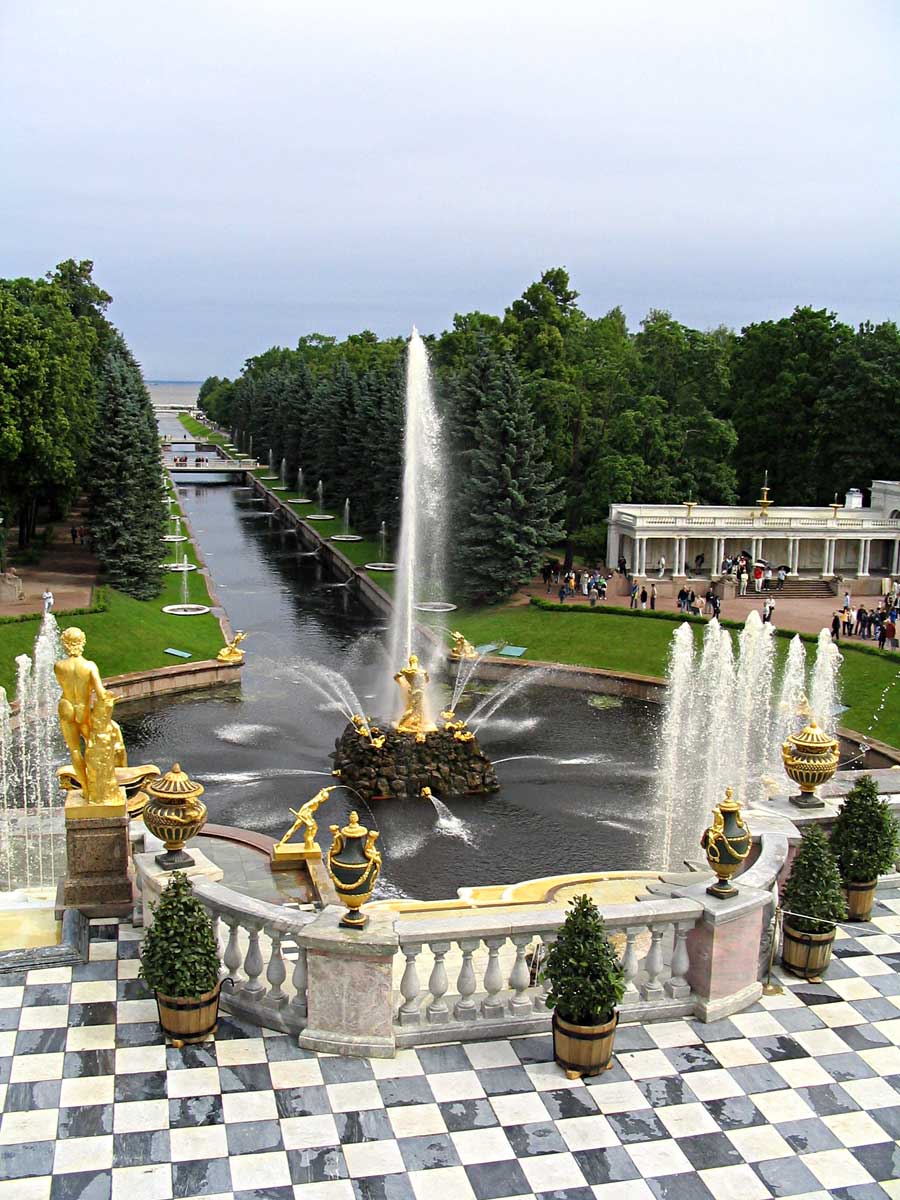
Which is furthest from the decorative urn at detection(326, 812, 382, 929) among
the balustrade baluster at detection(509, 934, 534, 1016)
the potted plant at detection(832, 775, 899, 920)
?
the potted plant at detection(832, 775, 899, 920)

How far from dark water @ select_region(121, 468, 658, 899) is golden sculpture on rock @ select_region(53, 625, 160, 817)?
7.20 meters

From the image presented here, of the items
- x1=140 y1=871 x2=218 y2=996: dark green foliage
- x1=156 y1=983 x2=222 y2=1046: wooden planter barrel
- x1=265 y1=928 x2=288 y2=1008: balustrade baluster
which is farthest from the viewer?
x1=265 y1=928 x2=288 y2=1008: balustrade baluster

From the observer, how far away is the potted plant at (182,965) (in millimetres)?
10586

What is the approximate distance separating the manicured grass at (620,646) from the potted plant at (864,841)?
17.6m

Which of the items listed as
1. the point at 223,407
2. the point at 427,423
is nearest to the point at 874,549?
the point at 427,423

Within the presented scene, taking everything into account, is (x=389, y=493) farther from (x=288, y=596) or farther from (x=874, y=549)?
(x=874, y=549)

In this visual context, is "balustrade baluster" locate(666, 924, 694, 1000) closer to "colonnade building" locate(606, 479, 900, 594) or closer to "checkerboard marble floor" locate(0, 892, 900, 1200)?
"checkerboard marble floor" locate(0, 892, 900, 1200)

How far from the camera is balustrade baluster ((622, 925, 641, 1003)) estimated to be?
1136 centimetres

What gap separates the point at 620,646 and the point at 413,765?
1529cm

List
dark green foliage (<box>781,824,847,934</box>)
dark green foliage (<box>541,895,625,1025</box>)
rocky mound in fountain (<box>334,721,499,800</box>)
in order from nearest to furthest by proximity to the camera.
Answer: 1. dark green foliage (<box>541,895,625,1025</box>)
2. dark green foliage (<box>781,824,847,934</box>)
3. rocky mound in fountain (<box>334,721,499,800</box>)

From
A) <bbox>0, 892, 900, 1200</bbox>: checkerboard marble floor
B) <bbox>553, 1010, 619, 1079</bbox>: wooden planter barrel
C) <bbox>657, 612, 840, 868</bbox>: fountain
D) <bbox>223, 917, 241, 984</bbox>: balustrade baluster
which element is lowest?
<bbox>657, 612, 840, 868</bbox>: fountain

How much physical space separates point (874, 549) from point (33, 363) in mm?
36052

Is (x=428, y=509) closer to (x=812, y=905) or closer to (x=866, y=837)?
(x=866, y=837)

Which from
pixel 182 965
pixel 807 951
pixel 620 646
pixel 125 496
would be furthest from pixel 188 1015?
pixel 125 496
